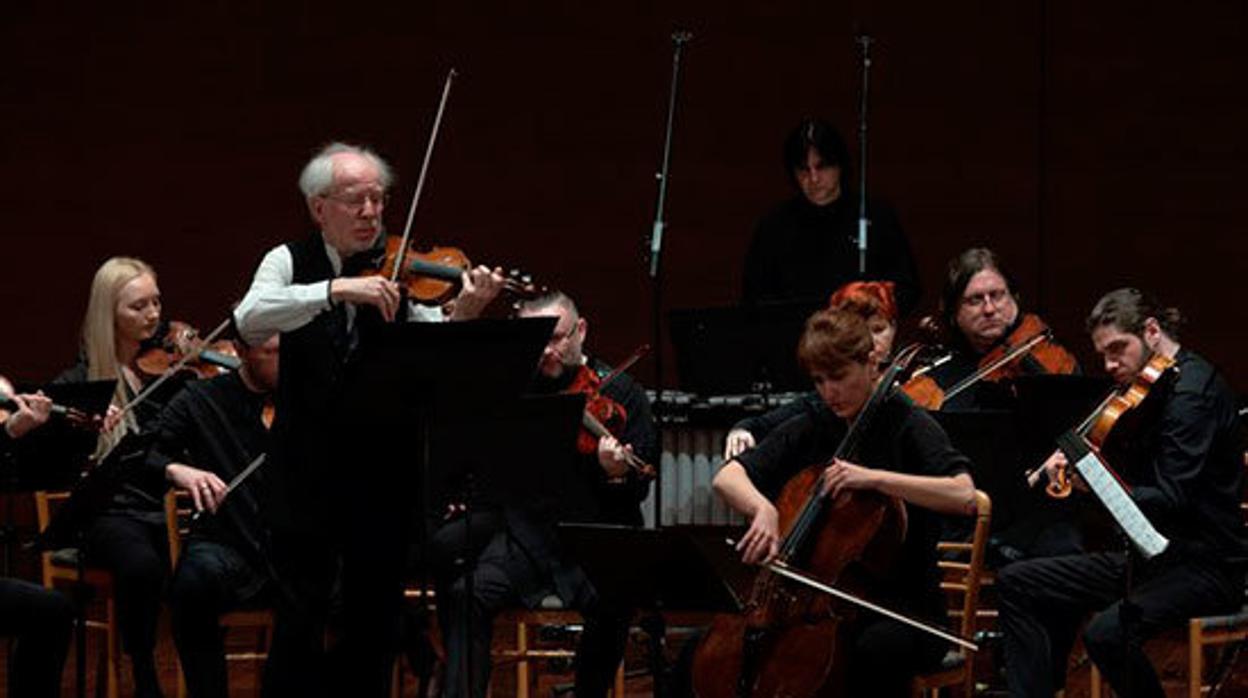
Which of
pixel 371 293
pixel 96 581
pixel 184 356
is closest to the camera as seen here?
pixel 371 293

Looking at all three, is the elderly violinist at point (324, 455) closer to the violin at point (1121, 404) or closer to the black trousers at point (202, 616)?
the black trousers at point (202, 616)

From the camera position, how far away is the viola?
5234 millimetres

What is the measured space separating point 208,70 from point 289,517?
12.3 feet

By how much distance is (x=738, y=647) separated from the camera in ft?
13.2

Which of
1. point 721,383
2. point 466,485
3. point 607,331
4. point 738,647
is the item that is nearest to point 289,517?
point 466,485

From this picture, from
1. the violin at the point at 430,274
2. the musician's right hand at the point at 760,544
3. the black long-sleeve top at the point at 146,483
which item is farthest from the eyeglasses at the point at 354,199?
the black long-sleeve top at the point at 146,483

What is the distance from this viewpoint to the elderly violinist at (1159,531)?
Answer: 4.67 meters

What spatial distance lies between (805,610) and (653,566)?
0.33m

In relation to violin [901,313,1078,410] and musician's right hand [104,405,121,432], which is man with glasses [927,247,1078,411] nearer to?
violin [901,313,1078,410]

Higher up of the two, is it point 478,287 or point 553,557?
point 478,287

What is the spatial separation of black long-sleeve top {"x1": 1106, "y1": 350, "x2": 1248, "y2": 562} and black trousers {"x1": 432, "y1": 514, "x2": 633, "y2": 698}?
4.29 feet

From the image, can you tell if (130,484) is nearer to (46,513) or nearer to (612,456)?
(46,513)

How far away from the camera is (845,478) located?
4.05 meters

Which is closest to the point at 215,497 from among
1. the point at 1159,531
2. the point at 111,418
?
the point at 111,418
